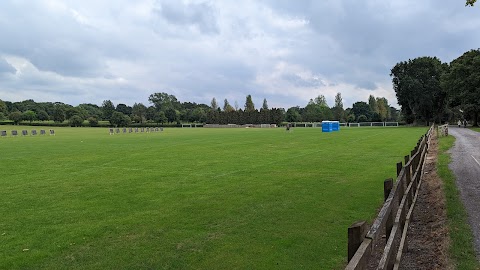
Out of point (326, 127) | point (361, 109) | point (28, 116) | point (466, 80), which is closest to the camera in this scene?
point (466, 80)

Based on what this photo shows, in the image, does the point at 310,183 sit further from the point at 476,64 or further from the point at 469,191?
the point at 476,64

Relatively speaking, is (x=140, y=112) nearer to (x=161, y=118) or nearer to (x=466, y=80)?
(x=161, y=118)

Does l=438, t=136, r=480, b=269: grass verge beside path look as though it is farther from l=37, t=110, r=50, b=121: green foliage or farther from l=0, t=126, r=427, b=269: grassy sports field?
l=37, t=110, r=50, b=121: green foliage

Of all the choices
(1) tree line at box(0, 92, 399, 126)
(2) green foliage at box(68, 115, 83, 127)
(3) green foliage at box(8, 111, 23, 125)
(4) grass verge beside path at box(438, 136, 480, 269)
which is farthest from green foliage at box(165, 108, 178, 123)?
(4) grass verge beside path at box(438, 136, 480, 269)

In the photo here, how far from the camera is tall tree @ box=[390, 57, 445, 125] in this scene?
272 feet

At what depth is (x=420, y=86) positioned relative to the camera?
82250mm

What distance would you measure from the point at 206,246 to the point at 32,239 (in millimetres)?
3364

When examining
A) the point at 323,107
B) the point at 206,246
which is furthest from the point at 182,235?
the point at 323,107

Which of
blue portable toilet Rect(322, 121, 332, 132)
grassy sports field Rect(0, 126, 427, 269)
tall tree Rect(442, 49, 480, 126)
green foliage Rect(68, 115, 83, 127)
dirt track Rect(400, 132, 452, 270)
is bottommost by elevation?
dirt track Rect(400, 132, 452, 270)

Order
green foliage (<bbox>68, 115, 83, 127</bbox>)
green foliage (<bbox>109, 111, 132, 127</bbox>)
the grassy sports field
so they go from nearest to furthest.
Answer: the grassy sports field
green foliage (<bbox>68, 115, 83, 127</bbox>)
green foliage (<bbox>109, 111, 132, 127</bbox>)

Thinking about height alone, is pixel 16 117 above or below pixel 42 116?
below

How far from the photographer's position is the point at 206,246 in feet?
21.9

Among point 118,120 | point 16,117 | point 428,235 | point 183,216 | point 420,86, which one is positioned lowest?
point 428,235

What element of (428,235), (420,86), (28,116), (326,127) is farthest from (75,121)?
(428,235)
